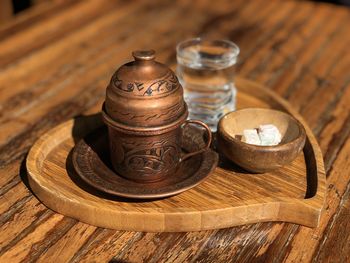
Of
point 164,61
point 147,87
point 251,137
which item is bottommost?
point 164,61

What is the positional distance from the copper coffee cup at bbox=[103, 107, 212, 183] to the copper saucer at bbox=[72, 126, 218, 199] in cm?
2

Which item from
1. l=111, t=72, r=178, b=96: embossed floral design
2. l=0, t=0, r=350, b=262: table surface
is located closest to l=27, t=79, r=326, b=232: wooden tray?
l=0, t=0, r=350, b=262: table surface

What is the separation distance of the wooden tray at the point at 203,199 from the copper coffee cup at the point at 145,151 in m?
0.05

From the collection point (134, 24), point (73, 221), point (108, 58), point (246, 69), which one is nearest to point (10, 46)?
point (108, 58)

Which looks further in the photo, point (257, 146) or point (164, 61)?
point (164, 61)

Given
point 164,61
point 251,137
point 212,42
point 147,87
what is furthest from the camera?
point 164,61

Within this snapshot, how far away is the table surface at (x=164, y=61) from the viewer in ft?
2.78

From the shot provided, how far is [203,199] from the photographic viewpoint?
2.99 ft

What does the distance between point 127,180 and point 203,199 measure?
0.15 meters

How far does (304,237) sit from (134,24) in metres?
1.14

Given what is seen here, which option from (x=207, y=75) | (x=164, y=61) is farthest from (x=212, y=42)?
(x=164, y=61)

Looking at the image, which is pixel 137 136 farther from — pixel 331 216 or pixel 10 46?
pixel 10 46

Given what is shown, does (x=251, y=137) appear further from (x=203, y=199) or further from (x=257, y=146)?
(x=203, y=199)

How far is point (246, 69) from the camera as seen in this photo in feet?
4.94
